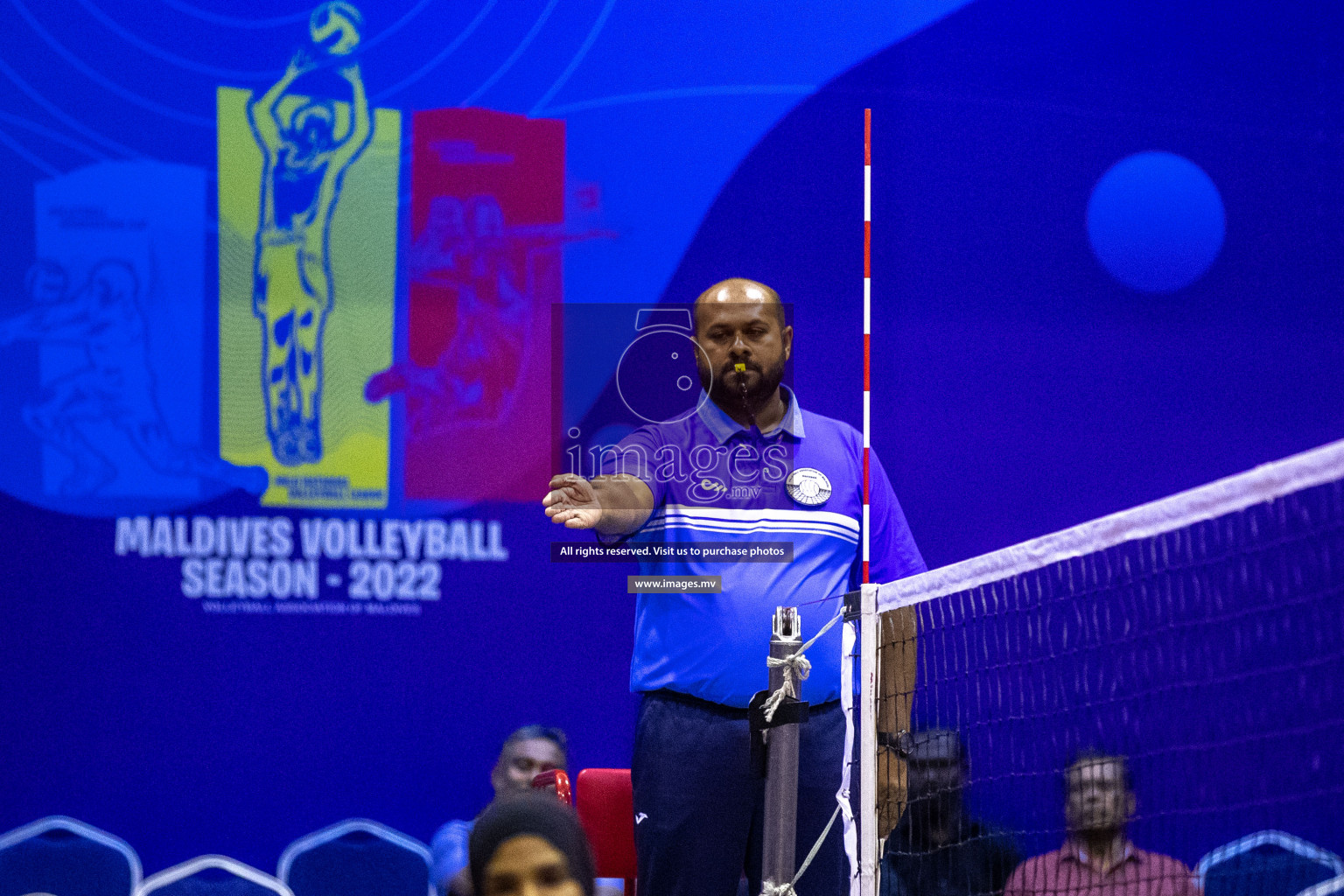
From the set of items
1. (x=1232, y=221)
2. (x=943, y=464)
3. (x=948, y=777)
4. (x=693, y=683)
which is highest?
(x=1232, y=221)

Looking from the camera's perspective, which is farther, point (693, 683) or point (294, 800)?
point (294, 800)

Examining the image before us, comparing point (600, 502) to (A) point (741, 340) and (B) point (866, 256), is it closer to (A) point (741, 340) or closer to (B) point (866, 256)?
(A) point (741, 340)

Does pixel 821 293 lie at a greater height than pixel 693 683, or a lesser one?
greater

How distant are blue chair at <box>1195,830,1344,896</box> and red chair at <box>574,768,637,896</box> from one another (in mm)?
1648

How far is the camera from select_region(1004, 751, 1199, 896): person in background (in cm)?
354

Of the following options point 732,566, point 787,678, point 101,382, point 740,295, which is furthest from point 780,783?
point 101,382

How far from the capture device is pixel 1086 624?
3.95 meters

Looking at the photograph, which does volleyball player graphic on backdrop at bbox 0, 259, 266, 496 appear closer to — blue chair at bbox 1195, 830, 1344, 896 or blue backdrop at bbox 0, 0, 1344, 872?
blue backdrop at bbox 0, 0, 1344, 872

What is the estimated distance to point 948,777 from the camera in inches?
156

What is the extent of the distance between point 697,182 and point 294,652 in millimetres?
1875

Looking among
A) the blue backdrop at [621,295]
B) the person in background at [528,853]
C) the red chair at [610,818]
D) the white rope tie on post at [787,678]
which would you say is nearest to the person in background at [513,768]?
the blue backdrop at [621,295]

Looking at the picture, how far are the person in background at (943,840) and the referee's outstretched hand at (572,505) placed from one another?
1.14 meters

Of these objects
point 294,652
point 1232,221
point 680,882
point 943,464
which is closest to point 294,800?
point 294,652

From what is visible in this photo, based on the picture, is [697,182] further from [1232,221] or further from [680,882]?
[680,882]
